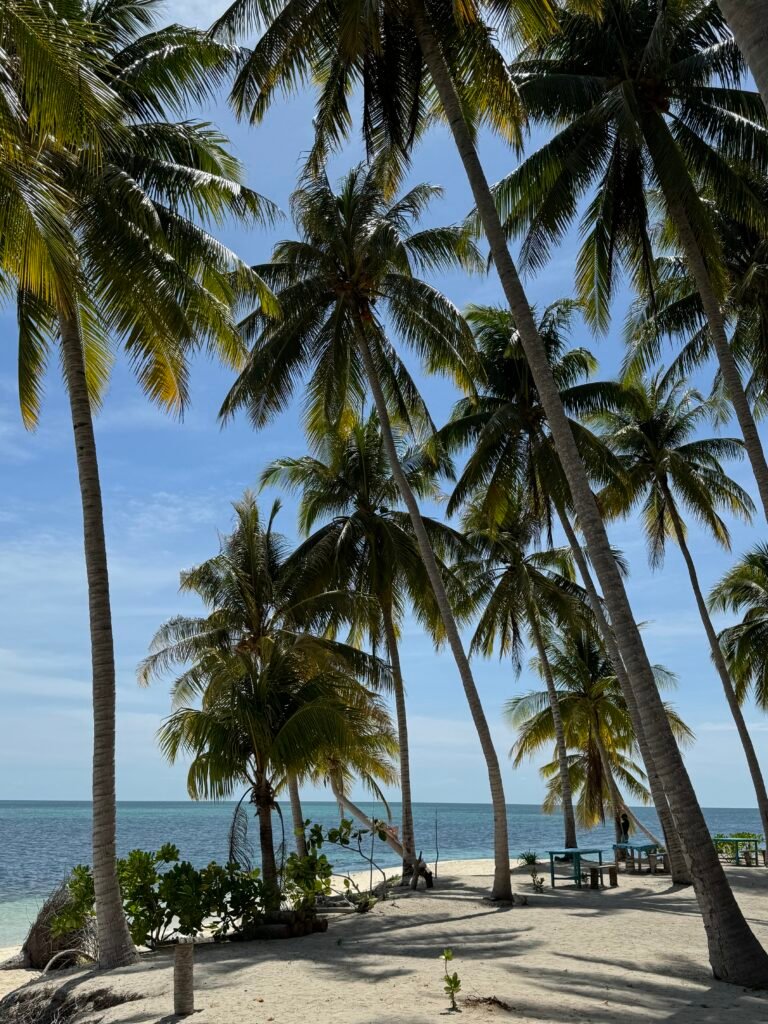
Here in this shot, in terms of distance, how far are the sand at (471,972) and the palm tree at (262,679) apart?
239 cm

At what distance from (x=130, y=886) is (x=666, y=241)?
13910 mm

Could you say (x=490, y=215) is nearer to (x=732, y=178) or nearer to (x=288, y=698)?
(x=732, y=178)

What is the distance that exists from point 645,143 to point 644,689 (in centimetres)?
804

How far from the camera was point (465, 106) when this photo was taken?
12531mm

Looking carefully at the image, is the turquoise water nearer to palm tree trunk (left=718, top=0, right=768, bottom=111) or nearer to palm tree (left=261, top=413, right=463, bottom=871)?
palm tree (left=261, top=413, right=463, bottom=871)

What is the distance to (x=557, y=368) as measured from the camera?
20.9 m

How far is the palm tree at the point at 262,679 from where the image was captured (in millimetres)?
12781

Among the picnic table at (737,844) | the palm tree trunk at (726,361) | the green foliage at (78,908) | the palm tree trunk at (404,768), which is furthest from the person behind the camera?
the picnic table at (737,844)

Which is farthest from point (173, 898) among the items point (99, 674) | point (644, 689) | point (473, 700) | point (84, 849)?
point (84, 849)

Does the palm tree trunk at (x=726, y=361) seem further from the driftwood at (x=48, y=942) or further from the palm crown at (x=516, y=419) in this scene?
the driftwood at (x=48, y=942)

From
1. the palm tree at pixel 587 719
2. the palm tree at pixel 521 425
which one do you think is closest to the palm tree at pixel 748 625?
the palm tree at pixel 587 719

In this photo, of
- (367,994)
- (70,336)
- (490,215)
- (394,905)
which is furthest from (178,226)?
(394,905)

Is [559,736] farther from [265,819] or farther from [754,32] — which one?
[754,32]

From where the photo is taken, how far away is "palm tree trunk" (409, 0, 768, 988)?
7.57 meters
